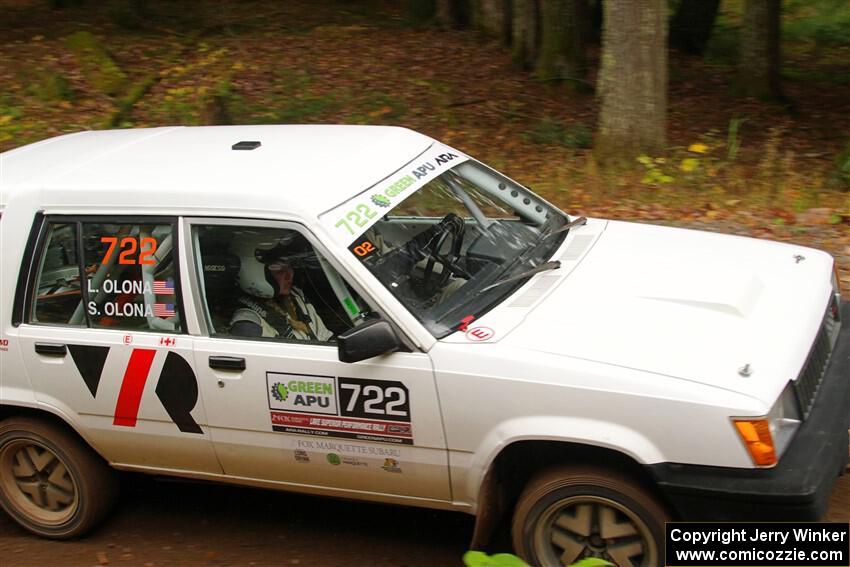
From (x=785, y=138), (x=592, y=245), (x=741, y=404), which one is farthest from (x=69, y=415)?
(x=785, y=138)

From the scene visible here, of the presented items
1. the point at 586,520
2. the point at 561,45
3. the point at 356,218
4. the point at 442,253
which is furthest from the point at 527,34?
the point at 586,520

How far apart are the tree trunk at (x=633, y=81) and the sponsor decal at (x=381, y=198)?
18.8 feet

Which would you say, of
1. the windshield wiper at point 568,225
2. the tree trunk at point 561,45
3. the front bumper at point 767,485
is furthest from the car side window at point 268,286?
the tree trunk at point 561,45

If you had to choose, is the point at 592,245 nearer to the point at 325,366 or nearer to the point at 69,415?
the point at 325,366

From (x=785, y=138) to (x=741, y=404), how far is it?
398 inches

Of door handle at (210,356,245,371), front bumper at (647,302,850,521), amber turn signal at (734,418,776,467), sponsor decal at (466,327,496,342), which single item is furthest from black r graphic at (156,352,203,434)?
amber turn signal at (734,418,776,467)

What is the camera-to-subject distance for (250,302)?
428 centimetres

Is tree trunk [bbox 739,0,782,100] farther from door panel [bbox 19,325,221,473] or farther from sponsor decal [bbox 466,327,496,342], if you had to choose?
door panel [bbox 19,325,221,473]

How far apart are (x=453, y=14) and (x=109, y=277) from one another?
14.4m

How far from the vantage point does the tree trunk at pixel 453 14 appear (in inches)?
699

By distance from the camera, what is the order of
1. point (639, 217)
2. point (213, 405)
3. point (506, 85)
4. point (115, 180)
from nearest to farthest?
point (213, 405)
point (115, 180)
point (639, 217)
point (506, 85)

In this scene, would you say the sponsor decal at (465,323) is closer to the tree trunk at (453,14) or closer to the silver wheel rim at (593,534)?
the silver wheel rim at (593,534)

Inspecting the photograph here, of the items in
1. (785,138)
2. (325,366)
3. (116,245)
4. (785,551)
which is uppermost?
(116,245)

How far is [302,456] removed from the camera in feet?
13.5
